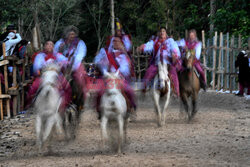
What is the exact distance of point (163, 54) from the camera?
→ 12195 millimetres

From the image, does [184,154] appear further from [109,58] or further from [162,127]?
[162,127]

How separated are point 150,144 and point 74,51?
2.45m

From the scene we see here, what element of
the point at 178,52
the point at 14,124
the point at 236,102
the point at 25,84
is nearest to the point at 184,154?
the point at 178,52

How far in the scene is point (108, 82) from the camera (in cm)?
841

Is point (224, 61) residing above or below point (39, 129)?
above

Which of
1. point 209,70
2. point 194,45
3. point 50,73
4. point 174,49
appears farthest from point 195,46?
point 209,70

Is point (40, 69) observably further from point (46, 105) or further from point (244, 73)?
point (244, 73)

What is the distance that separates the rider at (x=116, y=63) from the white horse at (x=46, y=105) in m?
0.80

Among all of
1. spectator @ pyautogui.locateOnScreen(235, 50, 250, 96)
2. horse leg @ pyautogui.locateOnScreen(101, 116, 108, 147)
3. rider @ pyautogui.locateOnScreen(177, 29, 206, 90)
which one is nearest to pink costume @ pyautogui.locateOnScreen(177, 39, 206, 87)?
rider @ pyautogui.locateOnScreen(177, 29, 206, 90)

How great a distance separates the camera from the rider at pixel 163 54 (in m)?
12.3

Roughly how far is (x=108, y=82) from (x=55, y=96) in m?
0.91

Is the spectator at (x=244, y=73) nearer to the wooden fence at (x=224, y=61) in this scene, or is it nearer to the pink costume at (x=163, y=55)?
the wooden fence at (x=224, y=61)

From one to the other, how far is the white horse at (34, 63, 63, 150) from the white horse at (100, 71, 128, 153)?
800mm

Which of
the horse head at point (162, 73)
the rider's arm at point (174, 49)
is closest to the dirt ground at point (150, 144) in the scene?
the horse head at point (162, 73)
